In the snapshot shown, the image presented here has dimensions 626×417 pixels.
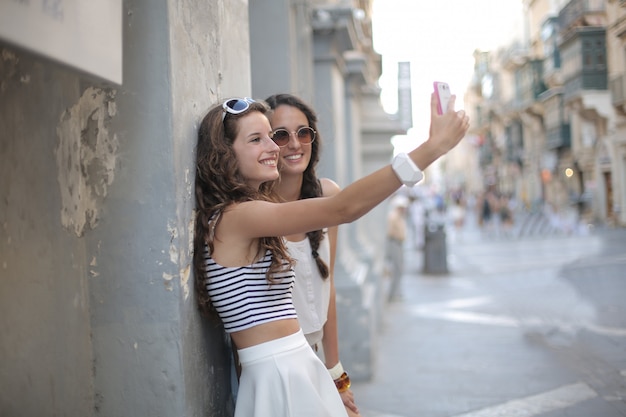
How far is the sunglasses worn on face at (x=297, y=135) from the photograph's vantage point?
3.10m

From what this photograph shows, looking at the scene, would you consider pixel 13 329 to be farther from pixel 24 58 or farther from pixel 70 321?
pixel 24 58

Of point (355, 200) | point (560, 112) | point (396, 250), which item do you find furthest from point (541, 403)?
point (560, 112)

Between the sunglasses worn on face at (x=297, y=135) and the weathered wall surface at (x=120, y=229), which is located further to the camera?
the sunglasses worn on face at (x=297, y=135)

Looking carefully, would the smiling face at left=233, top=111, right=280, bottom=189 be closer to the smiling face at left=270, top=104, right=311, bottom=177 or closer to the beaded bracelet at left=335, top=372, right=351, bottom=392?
the smiling face at left=270, top=104, right=311, bottom=177

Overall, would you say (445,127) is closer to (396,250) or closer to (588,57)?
(396,250)

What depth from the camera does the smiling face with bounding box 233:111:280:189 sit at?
250 centimetres

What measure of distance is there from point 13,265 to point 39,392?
41 cm

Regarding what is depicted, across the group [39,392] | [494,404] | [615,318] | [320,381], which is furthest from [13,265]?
[615,318]

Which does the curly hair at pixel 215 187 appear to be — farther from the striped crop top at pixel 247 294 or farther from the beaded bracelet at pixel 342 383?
the beaded bracelet at pixel 342 383

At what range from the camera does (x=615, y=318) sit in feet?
23.2

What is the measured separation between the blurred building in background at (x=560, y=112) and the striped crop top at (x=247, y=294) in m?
5.22

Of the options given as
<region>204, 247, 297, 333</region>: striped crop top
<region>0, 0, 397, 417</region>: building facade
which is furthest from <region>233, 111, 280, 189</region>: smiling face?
<region>204, 247, 297, 333</region>: striped crop top

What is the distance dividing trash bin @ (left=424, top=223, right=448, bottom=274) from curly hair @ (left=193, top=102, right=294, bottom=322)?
1332 centimetres

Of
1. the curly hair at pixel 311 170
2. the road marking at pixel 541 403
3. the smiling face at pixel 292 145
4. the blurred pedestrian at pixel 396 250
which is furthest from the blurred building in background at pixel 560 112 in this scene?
the smiling face at pixel 292 145
